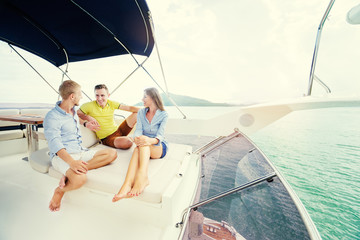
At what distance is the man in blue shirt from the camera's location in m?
1.08

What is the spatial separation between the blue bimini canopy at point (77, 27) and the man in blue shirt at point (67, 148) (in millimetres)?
1087

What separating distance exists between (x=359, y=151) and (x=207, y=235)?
11.5 m

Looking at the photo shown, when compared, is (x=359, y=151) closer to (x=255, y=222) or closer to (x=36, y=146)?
(x=255, y=222)

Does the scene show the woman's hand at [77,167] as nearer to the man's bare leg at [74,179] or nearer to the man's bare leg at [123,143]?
the man's bare leg at [74,179]

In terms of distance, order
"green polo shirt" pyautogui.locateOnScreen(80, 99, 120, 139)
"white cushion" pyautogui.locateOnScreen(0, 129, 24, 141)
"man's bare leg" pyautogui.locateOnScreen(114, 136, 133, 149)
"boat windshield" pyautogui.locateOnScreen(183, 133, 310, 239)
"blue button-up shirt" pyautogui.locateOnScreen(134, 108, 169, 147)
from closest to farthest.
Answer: "boat windshield" pyautogui.locateOnScreen(183, 133, 310, 239), "blue button-up shirt" pyautogui.locateOnScreen(134, 108, 169, 147), "man's bare leg" pyautogui.locateOnScreen(114, 136, 133, 149), "green polo shirt" pyautogui.locateOnScreen(80, 99, 120, 139), "white cushion" pyautogui.locateOnScreen(0, 129, 24, 141)

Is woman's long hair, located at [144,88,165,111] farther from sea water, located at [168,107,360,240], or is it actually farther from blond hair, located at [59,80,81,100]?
sea water, located at [168,107,360,240]

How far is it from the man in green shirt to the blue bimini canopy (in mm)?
839

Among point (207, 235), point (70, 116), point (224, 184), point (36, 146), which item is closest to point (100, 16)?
point (70, 116)

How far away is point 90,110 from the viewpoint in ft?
5.88

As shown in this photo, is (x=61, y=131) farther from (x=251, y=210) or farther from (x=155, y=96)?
(x=251, y=210)

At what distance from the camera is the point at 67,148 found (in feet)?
4.03

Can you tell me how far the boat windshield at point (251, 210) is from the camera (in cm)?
64

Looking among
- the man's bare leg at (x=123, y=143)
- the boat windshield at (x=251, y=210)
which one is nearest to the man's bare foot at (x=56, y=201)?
the man's bare leg at (x=123, y=143)

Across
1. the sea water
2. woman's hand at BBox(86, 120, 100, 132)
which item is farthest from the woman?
the sea water
